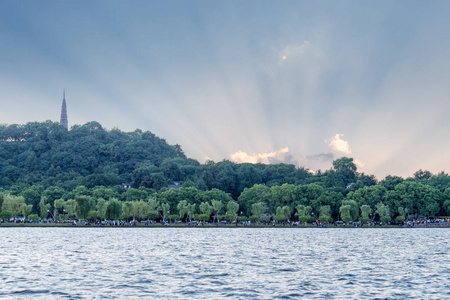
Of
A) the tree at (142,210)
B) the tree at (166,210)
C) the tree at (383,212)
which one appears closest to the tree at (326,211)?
the tree at (383,212)

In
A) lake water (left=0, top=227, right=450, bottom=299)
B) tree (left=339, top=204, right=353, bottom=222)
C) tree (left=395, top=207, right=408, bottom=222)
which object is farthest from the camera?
tree (left=395, top=207, right=408, bottom=222)

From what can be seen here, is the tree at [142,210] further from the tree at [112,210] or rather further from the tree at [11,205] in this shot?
the tree at [11,205]

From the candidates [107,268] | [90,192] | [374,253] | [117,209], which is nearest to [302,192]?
[117,209]

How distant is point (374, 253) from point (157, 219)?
110417mm

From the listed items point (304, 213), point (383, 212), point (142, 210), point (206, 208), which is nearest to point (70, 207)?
point (142, 210)

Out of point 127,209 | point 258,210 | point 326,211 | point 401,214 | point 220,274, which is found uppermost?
point 258,210

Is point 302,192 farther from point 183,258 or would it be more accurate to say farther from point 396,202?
point 183,258

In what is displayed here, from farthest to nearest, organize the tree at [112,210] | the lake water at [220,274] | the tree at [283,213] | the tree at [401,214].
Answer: the tree at [401,214] → the tree at [283,213] → the tree at [112,210] → the lake water at [220,274]

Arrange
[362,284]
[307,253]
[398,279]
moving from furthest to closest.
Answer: [307,253], [398,279], [362,284]

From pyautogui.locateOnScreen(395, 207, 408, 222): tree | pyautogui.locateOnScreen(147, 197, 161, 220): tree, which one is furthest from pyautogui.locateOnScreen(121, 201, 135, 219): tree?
pyautogui.locateOnScreen(395, 207, 408, 222): tree

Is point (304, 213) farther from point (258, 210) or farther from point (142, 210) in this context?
point (142, 210)

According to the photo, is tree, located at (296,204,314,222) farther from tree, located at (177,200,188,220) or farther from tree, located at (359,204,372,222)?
tree, located at (177,200,188,220)

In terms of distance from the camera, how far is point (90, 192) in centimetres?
18000

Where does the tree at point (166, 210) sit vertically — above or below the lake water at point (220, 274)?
above
